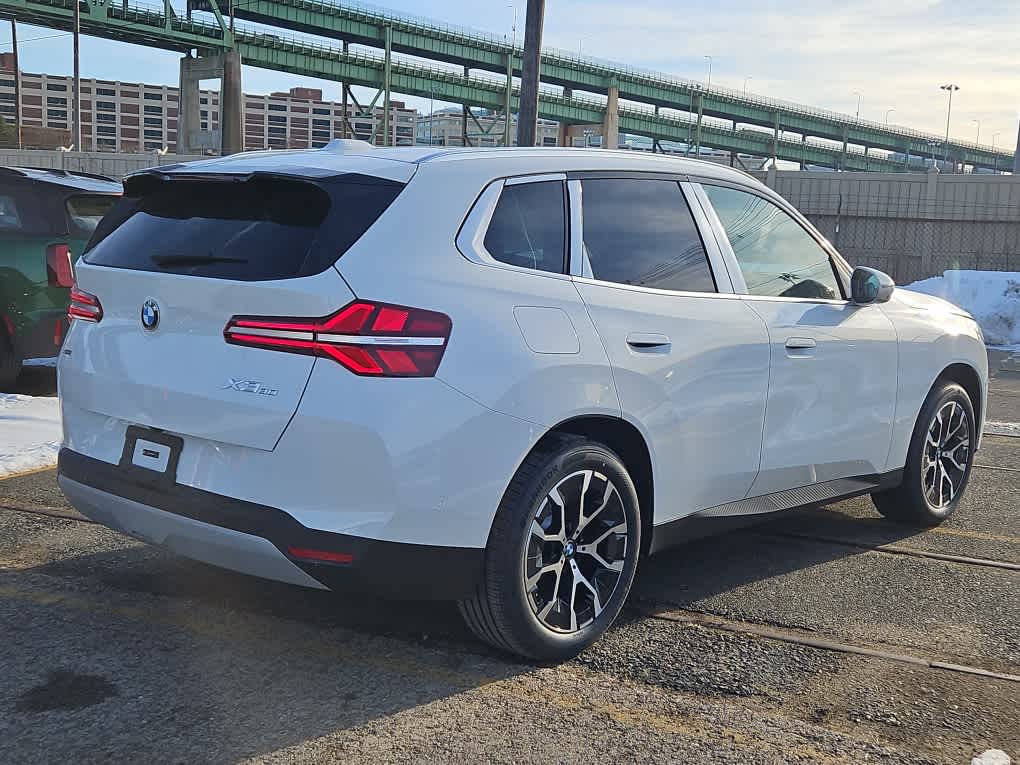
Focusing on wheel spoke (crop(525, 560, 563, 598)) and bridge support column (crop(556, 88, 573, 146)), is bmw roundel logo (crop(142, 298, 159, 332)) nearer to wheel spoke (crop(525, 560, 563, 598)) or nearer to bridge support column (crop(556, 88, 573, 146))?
wheel spoke (crop(525, 560, 563, 598))

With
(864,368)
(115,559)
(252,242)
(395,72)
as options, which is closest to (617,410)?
(252,242)

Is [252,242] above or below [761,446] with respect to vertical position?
above

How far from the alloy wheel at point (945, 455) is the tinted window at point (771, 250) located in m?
1.15

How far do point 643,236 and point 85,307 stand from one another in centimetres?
202

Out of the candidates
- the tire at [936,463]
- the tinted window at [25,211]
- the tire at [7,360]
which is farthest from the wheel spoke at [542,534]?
the tinted window at [25,211]

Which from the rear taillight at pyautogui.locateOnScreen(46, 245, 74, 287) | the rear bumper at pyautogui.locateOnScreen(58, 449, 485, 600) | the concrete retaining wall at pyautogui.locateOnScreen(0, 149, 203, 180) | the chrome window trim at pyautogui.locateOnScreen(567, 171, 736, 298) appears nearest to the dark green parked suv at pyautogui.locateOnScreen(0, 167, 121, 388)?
the rear taillight at pyautogui.locateOnScreen(46, 245, 74, 287)

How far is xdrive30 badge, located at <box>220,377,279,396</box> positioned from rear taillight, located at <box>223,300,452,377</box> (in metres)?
0.12

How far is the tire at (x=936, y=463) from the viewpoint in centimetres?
557

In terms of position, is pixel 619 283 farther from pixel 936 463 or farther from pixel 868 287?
pixel 936 463

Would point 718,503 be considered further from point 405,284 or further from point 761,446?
point 405,284

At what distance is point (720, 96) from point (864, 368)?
88845 millimetres

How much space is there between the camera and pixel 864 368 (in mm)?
5000

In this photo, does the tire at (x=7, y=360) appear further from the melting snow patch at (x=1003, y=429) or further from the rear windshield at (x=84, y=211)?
the melting snow patch at (x=1003, y=429)

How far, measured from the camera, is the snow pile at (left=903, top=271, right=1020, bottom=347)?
54.3 feet
